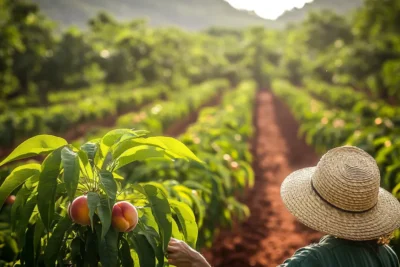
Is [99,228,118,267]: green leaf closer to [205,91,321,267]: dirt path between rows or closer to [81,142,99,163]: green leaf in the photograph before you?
[81,142,99,163]: green leaf

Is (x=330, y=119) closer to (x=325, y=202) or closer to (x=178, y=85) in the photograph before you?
(x=325, y=202)

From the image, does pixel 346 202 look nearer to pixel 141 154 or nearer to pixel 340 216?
pixel 340 216

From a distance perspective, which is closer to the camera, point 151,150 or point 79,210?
point 79,210

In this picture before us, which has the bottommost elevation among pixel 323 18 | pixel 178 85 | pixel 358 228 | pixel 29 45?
pixel 178 85

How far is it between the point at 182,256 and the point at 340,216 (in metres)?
0.60

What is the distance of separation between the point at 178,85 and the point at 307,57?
22663 mm

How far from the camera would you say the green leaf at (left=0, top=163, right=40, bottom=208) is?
3.70ft

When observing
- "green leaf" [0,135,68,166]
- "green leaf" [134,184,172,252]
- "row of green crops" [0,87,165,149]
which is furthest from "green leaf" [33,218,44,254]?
"row of green crops" [0,87,165,149]

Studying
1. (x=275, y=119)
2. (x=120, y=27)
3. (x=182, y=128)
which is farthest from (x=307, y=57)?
(x=182, y=128)

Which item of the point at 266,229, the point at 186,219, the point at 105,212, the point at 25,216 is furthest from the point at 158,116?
the point at 105,212

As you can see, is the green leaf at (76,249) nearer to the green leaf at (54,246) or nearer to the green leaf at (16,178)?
the green leaf at (54,246)

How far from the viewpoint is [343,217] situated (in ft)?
4.42

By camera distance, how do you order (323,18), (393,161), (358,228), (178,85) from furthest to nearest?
(323,18) < (178,85) < (393,161) < (358,228)

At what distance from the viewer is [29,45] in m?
19.5
